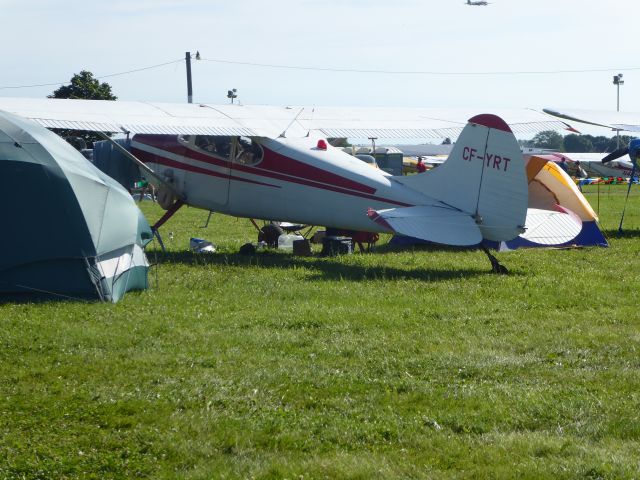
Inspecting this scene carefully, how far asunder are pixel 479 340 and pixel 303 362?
1.66m

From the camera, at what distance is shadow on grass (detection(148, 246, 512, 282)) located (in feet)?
37.9

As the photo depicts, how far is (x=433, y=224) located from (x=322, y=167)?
7.80 feet

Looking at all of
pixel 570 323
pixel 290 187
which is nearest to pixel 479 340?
pixel 570 323

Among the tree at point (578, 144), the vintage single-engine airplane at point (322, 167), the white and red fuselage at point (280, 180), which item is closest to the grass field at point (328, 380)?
the vintage single-engine airplane at point (322, 167)

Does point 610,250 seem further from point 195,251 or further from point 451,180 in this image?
point 195,251

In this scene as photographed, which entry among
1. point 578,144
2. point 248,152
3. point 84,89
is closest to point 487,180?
point 248,152

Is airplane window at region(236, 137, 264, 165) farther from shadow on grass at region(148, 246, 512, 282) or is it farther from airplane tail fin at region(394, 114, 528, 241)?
airplane tail fin at region(394, 114, 528, 241)

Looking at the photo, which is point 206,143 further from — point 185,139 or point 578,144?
point 578,144

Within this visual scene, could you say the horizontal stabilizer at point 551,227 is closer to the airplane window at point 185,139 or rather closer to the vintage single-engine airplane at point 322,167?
the vintage single-engine airplane at point 322,167

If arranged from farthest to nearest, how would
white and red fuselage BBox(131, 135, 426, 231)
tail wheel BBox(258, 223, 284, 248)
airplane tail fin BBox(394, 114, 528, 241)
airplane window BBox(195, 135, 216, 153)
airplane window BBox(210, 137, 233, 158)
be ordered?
tail wheel BBox(258, 223, 284, 248) < airplane window BBox(195, 135, 216, 153) < airplane window BBox(210, 137, 233, 158) < white and red fuselage BBox(131, 135, 426, 231) < airplane tail fin BBox(394, 114, 528, 241)

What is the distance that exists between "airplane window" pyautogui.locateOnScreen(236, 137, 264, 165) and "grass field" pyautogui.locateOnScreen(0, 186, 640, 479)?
330 cm

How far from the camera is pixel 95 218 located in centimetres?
947

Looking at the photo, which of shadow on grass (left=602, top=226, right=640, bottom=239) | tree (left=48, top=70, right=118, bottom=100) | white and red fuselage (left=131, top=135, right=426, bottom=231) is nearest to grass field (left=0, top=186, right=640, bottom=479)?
white and red fuselage (left=131, top=135, right=426, bottom=231)

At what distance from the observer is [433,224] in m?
11.4
